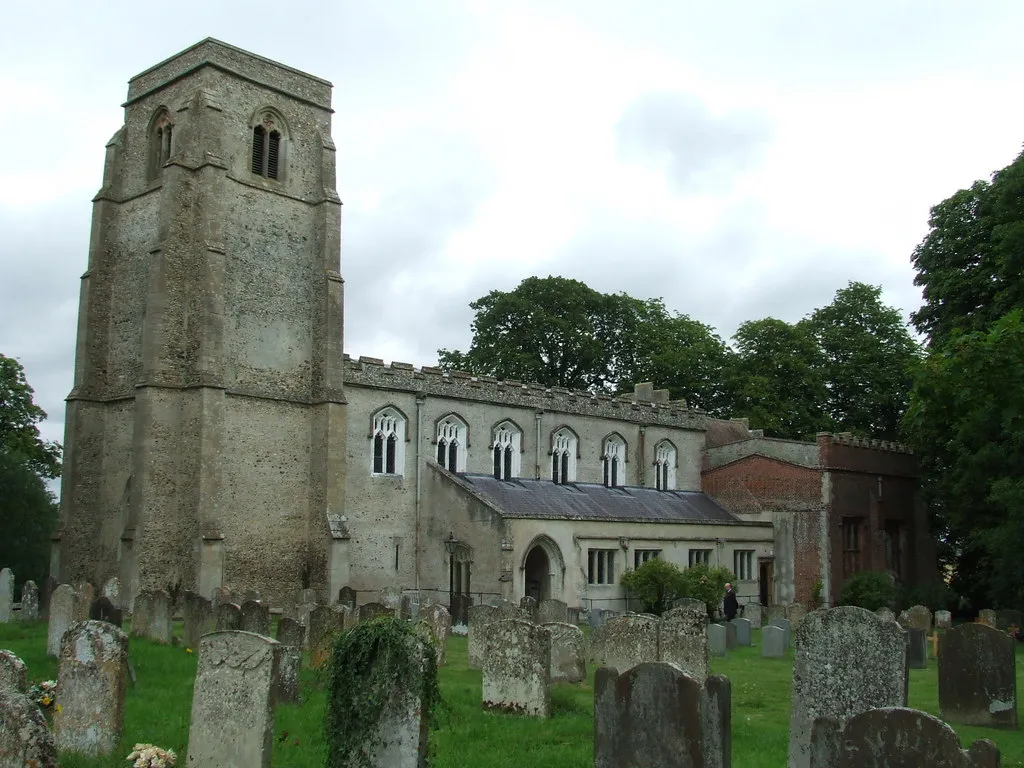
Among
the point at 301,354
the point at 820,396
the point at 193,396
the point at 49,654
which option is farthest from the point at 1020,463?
the point at 49,654

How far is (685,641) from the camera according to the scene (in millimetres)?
13391

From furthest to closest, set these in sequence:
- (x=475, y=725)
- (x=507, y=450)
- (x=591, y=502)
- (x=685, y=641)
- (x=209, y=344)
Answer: (x=507, y=450), (x=591, y=502), (x=209, y=344), (x=685, y=641), (x=475, y=725)

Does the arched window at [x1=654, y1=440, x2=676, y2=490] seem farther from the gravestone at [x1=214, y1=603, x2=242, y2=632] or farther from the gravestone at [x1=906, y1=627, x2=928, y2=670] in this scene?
the gravestone at [x1=214, y1=603, x2=242, y2=632]

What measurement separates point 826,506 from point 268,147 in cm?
2039

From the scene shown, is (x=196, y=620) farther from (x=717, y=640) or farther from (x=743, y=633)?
(x=743, y=633)

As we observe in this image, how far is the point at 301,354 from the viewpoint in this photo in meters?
28.6

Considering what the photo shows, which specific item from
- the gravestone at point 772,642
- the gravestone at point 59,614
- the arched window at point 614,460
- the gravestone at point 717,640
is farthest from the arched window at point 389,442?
the gravestone at point 59,614

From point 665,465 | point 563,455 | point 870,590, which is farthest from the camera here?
point 665,465

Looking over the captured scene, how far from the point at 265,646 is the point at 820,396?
1449 inches

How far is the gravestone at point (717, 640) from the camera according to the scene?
18.6 meters

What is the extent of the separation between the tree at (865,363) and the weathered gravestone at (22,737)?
125 ft

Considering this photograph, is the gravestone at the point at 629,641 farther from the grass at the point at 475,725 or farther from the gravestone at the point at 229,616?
the gravestone at the point at 229,616

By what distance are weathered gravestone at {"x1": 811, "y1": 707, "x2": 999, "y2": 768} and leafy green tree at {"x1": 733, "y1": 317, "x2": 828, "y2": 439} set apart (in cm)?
3644

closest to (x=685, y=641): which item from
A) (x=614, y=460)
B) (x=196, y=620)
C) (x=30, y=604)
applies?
Result: (x=196, y=620)
